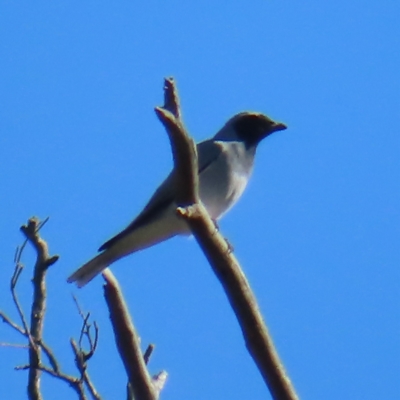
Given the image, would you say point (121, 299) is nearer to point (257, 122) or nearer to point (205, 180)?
point (205, 180)

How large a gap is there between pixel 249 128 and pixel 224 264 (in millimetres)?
5763

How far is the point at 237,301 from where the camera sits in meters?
3.52

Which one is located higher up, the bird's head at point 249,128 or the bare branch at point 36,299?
the bird's head at point 249,128

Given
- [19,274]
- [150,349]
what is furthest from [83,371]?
[19,274]

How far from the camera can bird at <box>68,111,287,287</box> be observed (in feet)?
24.7

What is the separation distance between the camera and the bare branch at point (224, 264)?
10.7ft

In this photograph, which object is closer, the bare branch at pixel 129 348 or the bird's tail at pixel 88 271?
the bare branch at pixel 129 348

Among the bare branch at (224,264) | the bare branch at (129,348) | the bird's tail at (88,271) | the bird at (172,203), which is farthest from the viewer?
the bird at (172,203)

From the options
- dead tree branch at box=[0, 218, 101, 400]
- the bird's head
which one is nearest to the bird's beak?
the bird's head

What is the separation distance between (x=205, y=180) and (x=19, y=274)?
9.67 feet

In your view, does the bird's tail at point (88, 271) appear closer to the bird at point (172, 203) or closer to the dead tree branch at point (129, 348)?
the bird at point (172, 203)

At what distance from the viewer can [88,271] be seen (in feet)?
24.1

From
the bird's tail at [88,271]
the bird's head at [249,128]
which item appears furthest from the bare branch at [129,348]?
the bird's head at [249,128]

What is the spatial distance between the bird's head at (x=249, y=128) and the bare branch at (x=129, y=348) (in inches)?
203
